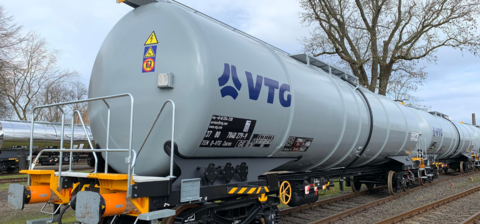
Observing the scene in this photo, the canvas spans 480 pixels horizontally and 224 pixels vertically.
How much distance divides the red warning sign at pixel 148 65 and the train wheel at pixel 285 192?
3.32m

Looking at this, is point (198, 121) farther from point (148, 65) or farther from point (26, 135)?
point (26, 135)

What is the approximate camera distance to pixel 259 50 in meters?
5.65

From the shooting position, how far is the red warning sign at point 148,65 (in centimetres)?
443

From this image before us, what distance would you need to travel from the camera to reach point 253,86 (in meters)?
4.89

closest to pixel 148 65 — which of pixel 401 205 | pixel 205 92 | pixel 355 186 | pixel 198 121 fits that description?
pixel 205 92

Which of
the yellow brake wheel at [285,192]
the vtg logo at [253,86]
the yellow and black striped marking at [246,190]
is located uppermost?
the vtg logo at [253,86]

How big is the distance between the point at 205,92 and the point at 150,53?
1.06 metres

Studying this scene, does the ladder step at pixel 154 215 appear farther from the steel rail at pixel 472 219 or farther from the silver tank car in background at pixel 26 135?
the silver tank car in background at pixel 26 135

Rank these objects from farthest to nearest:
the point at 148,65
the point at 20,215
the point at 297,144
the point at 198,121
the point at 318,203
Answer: the point at 318,203 < the point at 20,215 < the point at 297,144 < the point at 148,65 < the point at 198,121

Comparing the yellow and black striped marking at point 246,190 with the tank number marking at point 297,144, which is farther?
the tank number marking at point 297,144

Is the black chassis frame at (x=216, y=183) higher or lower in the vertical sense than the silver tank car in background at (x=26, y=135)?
lower

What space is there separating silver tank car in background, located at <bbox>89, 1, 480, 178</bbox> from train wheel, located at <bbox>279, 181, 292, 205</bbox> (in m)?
0.41

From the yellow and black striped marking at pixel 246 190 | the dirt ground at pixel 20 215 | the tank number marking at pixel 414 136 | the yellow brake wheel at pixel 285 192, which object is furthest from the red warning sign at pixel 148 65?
the tank number marking at pixel 414 136

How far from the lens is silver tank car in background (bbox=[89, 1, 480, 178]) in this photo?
4.22 m
